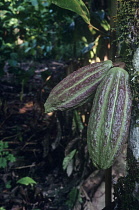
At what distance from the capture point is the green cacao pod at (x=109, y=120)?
2.70 ft

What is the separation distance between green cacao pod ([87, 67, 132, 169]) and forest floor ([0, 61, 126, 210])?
104cm

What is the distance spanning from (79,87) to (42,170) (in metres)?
1.72

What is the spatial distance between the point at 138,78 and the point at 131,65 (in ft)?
0.15

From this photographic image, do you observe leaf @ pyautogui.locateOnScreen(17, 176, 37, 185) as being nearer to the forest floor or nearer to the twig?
the forest floor

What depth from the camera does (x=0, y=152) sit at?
2.40 meters

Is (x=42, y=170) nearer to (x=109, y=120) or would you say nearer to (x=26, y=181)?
(x=26, y=181)

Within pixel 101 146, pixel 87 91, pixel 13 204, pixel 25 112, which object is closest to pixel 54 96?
pixel 87 91

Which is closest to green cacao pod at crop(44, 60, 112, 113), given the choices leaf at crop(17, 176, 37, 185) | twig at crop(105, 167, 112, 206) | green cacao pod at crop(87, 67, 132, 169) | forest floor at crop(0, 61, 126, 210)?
green cacao pod at crop(87, 67, 132, 169)

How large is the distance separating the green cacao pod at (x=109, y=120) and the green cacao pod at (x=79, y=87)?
0.16ft

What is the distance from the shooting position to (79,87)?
2.95ft

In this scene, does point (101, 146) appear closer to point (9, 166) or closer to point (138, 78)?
point (138, 78)

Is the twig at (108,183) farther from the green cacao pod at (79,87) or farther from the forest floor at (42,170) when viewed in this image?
the forest floor at (42,170)

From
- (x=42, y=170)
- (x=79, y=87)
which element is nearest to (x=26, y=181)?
(x=42, y=170)

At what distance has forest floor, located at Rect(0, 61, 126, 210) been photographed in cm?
195
